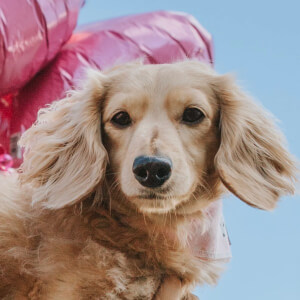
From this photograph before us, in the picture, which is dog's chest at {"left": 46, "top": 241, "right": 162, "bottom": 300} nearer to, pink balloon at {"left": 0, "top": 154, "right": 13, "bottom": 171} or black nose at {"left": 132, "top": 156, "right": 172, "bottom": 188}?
black nose at {"left": 132, "top": 156, "right": 172, "bottom": 188}

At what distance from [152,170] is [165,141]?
4.4 inches

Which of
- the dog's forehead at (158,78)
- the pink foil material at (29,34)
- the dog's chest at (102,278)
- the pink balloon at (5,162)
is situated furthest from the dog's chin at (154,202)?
the pink foil material at (29,34)

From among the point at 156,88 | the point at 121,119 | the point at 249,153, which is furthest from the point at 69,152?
the point at 249,153

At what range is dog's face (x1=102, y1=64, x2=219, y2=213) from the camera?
1.32 metres

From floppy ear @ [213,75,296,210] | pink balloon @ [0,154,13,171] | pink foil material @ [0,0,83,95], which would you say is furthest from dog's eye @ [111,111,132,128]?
pink foil material @ [0,0,83,95]

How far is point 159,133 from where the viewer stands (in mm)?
1388

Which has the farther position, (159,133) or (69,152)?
(69,152)

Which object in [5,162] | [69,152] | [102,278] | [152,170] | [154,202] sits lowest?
[5,162]

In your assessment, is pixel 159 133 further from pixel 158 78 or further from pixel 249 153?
pixel 249 153

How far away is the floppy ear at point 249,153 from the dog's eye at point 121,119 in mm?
276

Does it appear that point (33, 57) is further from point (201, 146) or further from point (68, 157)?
point (201, 146)

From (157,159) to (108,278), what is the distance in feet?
1.23

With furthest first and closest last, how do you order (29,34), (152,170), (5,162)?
(29,34), (5,162), (152,170)

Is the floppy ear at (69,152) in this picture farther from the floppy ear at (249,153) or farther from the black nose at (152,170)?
the floppy ear at (249,153)
